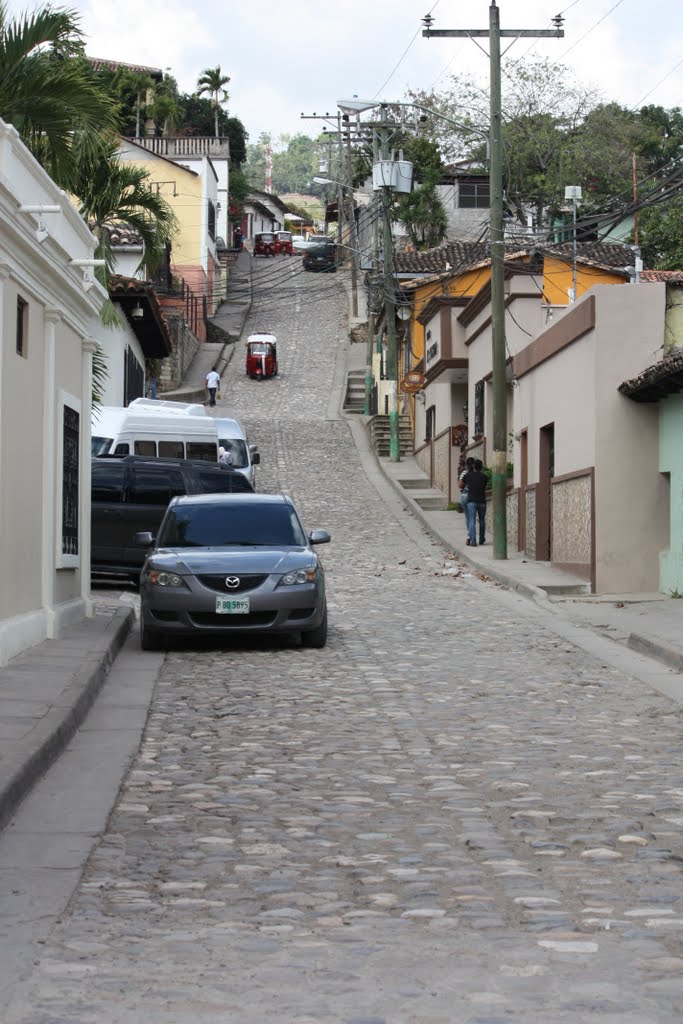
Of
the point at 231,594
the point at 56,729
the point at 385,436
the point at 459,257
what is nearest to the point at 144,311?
the point at 385,436

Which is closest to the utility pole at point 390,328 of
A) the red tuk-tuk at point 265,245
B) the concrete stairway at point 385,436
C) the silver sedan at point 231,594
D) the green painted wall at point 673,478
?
the concrete stairway at point 385,436

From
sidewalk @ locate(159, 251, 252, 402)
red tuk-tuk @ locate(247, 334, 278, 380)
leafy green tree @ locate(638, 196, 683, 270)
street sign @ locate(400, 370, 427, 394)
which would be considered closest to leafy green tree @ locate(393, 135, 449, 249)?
sidewalk @ locate(159, 251, 252, 402)

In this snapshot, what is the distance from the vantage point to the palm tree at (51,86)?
56.6 ft

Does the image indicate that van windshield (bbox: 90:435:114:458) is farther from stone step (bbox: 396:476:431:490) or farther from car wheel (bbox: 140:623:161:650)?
car wheel (bbox: 140:623:161:650)

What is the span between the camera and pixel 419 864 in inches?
254

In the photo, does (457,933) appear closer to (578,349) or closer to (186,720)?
(186,720)

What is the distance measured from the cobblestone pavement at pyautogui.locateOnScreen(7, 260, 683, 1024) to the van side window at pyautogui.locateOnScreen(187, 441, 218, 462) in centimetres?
1807

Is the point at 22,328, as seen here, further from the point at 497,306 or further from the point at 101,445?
the point at 101,445

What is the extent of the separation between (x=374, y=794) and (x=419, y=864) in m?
1.56

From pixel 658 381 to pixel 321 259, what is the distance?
76.3m

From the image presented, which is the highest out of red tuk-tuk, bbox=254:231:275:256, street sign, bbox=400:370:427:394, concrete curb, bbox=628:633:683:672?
red tuk-tuk, bbox=254:231:275:256

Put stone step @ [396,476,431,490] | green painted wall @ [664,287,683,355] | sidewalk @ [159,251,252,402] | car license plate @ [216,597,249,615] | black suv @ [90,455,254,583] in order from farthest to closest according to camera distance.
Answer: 1. sidewalk @ [159,251,252,402]
2. stone step @ [396,476,431,490]
3. black suv @ [90,455,254,583]
4. green painted wall @ [664,287,683,355]
5. car license plate @ [216,597,249,615]

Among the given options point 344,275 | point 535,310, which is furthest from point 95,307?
point 344,275

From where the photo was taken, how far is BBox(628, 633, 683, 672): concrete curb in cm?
1399
